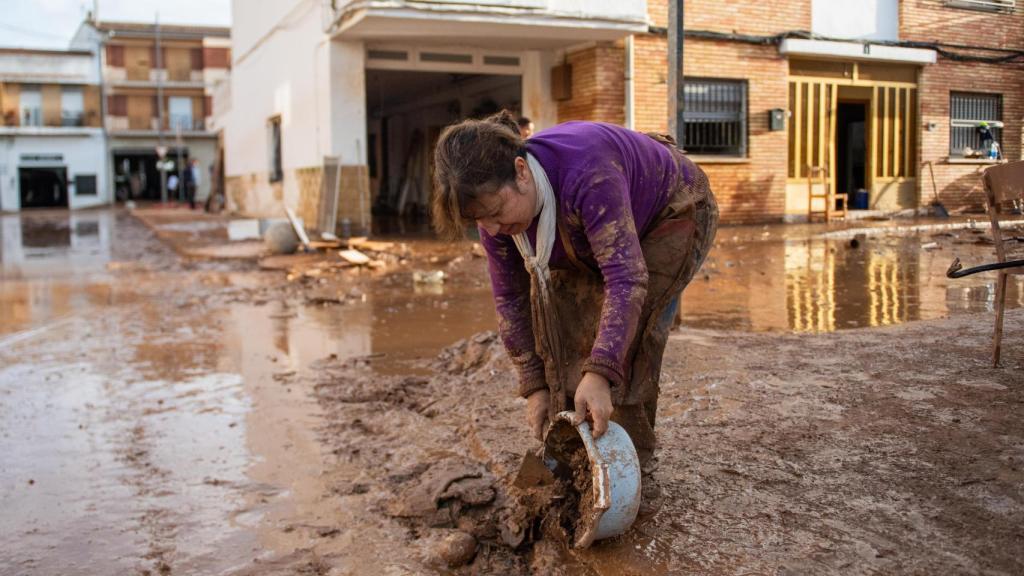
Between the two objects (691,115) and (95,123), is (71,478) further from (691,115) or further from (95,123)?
(95,123)

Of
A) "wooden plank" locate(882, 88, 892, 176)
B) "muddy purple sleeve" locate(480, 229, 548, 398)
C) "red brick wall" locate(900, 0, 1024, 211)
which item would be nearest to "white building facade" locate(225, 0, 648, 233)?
"wooden plank" locate(882, 88, 892, 176)

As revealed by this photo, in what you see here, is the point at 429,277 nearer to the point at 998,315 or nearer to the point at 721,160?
the point at 998,315

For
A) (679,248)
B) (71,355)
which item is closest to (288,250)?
(71,355)

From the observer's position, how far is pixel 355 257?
1128 centimetres

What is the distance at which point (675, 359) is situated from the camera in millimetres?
5000

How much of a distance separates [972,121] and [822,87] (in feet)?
13.0

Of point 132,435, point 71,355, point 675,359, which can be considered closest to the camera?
point 132,435

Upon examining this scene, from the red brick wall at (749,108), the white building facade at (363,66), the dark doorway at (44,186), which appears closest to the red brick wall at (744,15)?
the red brick wall at (749,108)

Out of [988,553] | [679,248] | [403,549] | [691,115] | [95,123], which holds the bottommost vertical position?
[403,549]

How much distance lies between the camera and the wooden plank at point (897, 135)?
1703 centimetres

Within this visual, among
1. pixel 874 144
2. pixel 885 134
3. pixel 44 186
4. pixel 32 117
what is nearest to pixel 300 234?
pixel 874 144

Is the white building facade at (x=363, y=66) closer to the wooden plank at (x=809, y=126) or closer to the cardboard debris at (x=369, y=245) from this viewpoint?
the cardboard debris at (x=369, y=245)

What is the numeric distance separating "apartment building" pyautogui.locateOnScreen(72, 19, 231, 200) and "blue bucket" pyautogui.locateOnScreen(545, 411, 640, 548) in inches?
1937

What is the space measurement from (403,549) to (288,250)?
10148 millimetres
